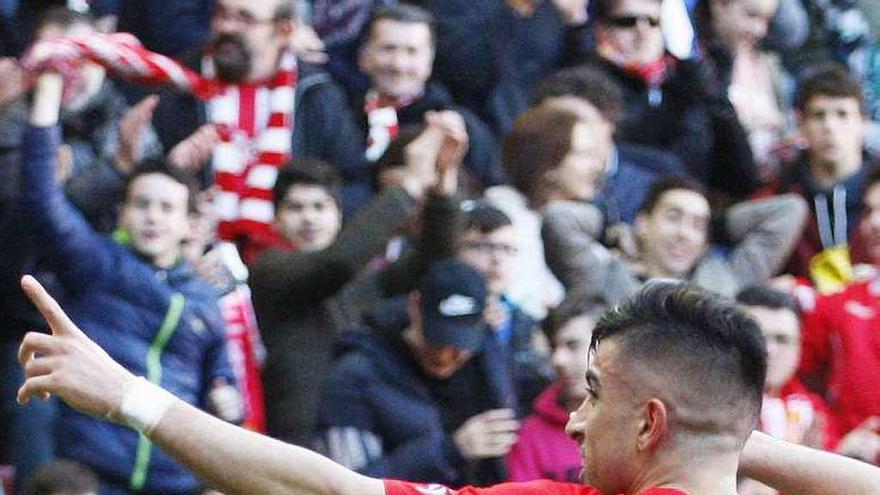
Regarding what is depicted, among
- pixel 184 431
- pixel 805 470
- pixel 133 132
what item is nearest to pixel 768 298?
pixel 133 132

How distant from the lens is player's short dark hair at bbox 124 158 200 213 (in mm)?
8352

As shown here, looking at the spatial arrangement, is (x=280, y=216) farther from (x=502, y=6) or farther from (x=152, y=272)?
(x=502, y=6)

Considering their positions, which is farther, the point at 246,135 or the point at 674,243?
the point at 246,135

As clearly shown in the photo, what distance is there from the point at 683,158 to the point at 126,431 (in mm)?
3616

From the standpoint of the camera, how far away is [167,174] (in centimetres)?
837

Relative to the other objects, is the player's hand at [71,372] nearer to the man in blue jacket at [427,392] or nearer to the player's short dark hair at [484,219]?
the man in blue jacket at [427,392]

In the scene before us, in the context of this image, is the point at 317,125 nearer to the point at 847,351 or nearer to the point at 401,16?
the point at 401,16

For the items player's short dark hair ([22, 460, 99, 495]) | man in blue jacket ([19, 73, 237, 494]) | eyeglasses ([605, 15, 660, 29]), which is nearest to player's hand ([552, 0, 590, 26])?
eyeglasses ([605, 15, 660, 29])

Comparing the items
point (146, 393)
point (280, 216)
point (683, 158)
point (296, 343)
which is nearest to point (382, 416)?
point (296, 343)

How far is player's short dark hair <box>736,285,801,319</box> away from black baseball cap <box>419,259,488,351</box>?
3.86 ft

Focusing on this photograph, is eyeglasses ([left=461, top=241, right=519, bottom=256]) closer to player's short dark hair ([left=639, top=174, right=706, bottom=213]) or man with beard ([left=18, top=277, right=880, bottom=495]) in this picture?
player's short dark hair ([left=639, top=174, right=706, bottom=213])

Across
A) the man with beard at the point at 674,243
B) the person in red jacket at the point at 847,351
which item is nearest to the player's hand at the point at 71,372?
the man with beard at the point at 674,243

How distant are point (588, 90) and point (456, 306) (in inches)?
81.0

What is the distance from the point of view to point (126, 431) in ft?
25.6
